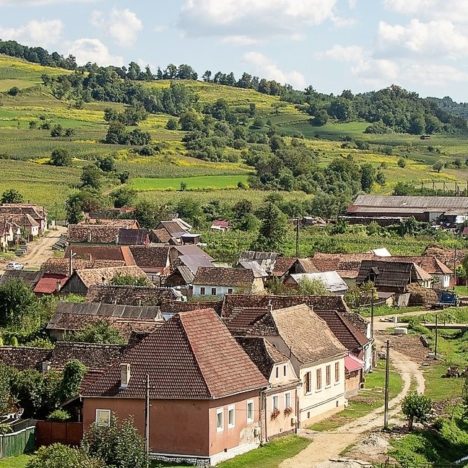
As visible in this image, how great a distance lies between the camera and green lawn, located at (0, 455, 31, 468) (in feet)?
115

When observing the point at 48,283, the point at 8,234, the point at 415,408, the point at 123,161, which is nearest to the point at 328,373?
the point at 415,408

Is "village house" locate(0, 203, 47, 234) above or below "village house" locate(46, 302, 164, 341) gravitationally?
above

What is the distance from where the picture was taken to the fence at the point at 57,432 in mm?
37469

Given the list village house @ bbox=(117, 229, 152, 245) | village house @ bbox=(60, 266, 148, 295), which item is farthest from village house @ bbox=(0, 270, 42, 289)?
village house @ bbox=(117, 229, 152, 245)

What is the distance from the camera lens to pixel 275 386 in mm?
39500

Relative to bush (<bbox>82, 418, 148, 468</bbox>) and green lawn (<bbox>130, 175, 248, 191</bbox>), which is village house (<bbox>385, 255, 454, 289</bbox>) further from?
bush (<bbox>82, 418, 148, 468</bbox>)

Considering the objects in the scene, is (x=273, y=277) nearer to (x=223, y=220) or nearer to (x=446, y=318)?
(x=446, y=318)

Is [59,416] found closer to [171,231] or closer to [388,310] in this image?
[388,310]

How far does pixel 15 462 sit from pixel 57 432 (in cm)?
249

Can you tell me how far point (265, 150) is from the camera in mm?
182375

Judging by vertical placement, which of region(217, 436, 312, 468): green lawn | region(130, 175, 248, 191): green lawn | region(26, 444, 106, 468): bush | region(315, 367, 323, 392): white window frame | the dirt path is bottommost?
the dirt path

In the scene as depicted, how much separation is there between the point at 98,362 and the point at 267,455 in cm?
826

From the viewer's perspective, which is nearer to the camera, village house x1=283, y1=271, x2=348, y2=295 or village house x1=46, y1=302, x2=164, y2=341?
village house x1=46, y1=302, x2=164, y2=341

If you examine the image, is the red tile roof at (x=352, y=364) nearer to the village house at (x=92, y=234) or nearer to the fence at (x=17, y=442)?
the fence at (x=17, y=442)
